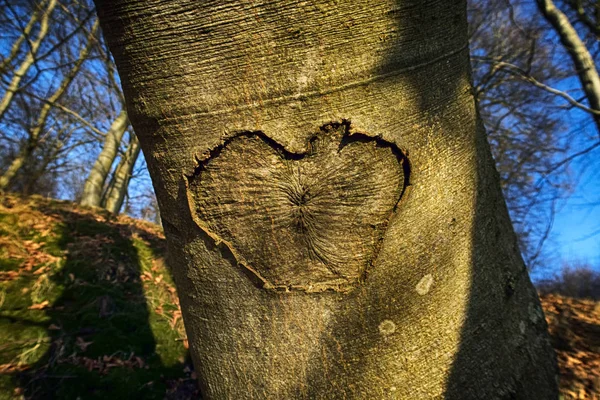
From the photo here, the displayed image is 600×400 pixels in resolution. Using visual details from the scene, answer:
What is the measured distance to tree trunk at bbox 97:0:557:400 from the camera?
698 millimetres

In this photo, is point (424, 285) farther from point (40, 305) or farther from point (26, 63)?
point (26, 63)

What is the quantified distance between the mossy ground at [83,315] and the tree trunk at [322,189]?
5.98 ft

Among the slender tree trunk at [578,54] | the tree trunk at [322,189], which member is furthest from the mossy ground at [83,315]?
the slender tree trunk at [578,54]

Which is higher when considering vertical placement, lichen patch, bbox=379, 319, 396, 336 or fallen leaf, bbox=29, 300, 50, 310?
lichen patch, bbox=379, 319, 396, 336

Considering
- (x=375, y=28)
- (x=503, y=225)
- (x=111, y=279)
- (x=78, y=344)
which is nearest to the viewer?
(x=375, y=28)

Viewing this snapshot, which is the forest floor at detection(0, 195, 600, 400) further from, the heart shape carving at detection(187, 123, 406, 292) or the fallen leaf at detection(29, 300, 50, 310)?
the heart shape carving at detection(187, 123, 406, 292)

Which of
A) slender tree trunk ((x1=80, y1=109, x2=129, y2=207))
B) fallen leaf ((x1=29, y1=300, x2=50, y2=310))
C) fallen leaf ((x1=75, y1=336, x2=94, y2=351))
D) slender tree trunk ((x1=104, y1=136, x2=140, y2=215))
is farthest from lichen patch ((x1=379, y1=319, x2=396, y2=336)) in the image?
slender tree trunk ((x1=104, y1=136, x2=140, y2=215))

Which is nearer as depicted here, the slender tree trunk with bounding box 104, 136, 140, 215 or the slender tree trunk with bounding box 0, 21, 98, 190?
the slender tree trunk with bounding box 0, 21, 98, 190

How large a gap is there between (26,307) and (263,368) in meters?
2.89

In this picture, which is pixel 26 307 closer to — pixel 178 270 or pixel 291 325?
pixel 178 270

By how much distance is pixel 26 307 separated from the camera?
2799 mm

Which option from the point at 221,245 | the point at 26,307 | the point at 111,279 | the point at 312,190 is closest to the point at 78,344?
the point at 26,307

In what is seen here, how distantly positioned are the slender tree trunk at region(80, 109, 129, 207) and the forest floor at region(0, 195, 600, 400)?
11.1 feet

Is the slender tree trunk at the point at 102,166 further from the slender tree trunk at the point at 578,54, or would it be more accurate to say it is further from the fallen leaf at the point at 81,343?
the slender tree trunk at the point at 578,54
